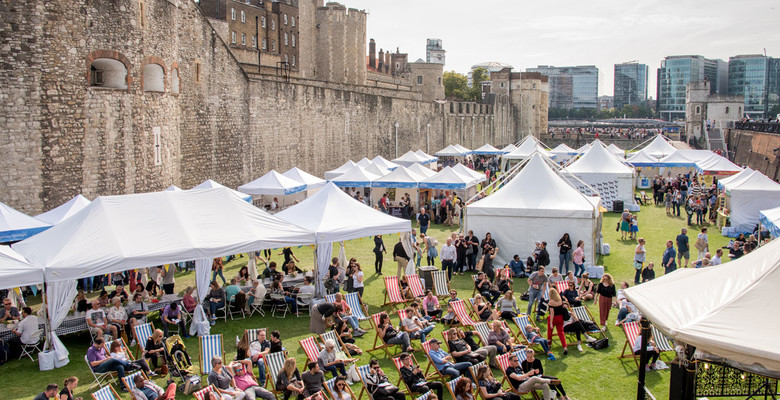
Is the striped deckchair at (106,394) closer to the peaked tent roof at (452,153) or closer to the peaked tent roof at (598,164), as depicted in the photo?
the peaked tent roof at (598,164)

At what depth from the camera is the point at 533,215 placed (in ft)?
50.9

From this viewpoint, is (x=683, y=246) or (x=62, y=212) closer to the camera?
(x=62, y=212)

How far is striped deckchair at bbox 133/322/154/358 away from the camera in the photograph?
9.55 meters

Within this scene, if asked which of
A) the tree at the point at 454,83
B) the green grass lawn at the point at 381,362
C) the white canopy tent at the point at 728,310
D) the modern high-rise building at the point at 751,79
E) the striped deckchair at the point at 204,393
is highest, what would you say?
the modern high-rise building at the point at 751,79

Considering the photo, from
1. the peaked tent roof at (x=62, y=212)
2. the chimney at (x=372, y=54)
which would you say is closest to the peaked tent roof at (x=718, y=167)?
the peaked tent roof at (x=62, y=212)

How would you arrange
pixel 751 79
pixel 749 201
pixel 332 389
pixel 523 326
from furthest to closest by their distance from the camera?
pixel 751 79 → pixel 749 201 → pixel 523 326 → pixel 332 389

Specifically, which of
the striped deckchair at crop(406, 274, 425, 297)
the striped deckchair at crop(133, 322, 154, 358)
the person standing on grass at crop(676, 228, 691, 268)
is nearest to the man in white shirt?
the striped deckchair at crop(406, 274, 425, 297)

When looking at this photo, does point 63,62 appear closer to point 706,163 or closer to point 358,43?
point 706,163

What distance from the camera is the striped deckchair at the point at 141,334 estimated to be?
31.3 ft

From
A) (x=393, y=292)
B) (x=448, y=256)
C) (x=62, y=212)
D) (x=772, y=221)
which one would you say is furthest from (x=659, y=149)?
(x=62, y=212)

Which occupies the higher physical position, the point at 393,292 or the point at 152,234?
the point at 152,234

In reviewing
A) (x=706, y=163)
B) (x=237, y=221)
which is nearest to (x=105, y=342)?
(x=237, y=221)

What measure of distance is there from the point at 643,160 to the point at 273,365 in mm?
30140

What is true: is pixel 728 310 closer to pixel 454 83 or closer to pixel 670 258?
pixel 670 258
